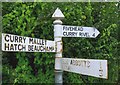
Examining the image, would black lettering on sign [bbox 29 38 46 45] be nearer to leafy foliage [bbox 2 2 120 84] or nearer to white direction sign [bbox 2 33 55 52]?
white direction sign [bbox 2 33 55 52]

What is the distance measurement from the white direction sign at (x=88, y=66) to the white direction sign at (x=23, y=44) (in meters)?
0.24

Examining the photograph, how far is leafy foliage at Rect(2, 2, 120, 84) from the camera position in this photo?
3859 millimetres

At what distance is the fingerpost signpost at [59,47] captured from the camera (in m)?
2.62

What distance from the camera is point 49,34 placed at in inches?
157

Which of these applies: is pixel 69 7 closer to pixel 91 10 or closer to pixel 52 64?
pixel 91 10

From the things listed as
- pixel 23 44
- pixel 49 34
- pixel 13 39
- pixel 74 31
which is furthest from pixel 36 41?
pixel 49 34

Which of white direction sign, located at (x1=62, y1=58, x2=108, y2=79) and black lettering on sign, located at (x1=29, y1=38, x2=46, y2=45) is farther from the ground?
black lettering on sign, located at (x1=29, y1=38, x2=46, y2=45)

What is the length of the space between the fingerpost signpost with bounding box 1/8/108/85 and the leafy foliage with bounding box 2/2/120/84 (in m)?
1.00

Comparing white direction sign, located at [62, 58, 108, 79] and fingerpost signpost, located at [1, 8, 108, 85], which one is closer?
white direction sign, located at [62, 58, 108, 79]

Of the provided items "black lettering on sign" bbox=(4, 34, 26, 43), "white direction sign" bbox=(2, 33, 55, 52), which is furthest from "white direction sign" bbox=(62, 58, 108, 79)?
"black lettering on sign" bbox=(4, 34, 26, 43)

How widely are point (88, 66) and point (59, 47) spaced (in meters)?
0.39

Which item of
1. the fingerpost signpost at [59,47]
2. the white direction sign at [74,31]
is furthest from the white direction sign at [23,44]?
the white direction sign at [74,31]

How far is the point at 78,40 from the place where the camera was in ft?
13.4

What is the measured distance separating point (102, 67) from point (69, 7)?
1706 millimetres
